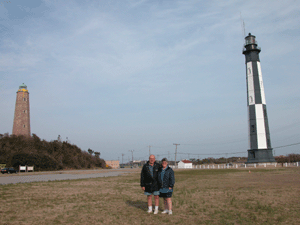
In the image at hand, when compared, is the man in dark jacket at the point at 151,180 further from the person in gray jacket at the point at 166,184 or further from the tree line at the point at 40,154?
the tree line at the point at 40,154

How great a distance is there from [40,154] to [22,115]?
19624mm

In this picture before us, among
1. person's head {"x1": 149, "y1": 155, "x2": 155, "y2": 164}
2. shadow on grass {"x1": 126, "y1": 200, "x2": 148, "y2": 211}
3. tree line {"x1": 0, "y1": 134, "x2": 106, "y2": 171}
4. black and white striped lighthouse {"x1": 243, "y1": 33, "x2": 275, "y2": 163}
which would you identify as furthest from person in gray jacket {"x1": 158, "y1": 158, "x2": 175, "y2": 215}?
black and white striped lighthouse {"x1": 243, "y1": 33, "x2": 275, "y2": 163}

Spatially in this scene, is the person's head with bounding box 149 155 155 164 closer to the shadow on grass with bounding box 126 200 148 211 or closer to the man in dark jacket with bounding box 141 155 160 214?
the man in dark jacket with bounding box 141 155 160 214

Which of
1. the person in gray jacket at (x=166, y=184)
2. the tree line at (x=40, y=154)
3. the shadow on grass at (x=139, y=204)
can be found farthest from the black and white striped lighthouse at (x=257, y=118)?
the person in gray jacket at (x=166, y=184)

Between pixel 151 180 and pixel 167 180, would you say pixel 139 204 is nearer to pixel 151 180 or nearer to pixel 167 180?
pixel 151 180

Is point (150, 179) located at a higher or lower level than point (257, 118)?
lower

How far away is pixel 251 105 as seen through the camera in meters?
51.8

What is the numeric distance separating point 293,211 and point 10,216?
7.94 m

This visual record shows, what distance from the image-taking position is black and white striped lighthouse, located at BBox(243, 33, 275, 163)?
165ft

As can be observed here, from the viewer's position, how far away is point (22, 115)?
203 ft

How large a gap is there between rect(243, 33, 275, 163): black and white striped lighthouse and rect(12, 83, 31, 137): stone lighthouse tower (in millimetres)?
52200

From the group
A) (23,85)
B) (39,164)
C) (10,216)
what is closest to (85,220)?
(10,216)

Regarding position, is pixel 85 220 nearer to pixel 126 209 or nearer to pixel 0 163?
pixel 126 209

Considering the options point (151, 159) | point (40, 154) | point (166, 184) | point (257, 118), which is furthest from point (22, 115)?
point (166, 184)
